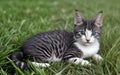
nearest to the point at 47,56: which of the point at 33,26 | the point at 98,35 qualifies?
the point at 98,35

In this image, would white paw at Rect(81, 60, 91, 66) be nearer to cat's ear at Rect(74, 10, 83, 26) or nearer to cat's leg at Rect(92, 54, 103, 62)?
cat's leg at Rect(92, 54, 103, 62)

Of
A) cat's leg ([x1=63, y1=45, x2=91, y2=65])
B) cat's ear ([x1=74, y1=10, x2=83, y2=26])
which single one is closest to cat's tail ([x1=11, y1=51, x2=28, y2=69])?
cat's leg ([x1=63, y1=45, x2=91, y2=65])

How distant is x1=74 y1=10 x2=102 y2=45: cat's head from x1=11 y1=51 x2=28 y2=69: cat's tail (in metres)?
0.95

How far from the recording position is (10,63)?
4.97 metres

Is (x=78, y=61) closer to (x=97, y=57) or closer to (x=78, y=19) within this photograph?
(x=97, y=57)

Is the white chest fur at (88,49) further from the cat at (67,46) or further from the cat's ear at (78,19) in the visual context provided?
the cat's ear at (78,19)

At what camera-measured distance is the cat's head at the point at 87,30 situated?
518 centimetres

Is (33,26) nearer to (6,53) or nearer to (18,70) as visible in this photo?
(6,53)

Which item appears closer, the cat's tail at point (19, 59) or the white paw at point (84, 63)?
the cat's tail at point (19, 59)

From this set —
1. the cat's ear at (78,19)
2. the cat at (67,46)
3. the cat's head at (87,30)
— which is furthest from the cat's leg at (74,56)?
the cat's ear at (78,19)

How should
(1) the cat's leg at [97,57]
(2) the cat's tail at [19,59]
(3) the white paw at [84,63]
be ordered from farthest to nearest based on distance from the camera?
(1) the cat's leg at [97,57] → (3) the white paw at [84,63] → (2) the cat's tail at [19,59]

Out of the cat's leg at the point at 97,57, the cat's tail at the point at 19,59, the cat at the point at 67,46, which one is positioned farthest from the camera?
the cat's leg at the point at 97,57

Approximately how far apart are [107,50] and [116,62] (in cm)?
77

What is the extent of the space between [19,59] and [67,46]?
32.7 inches
